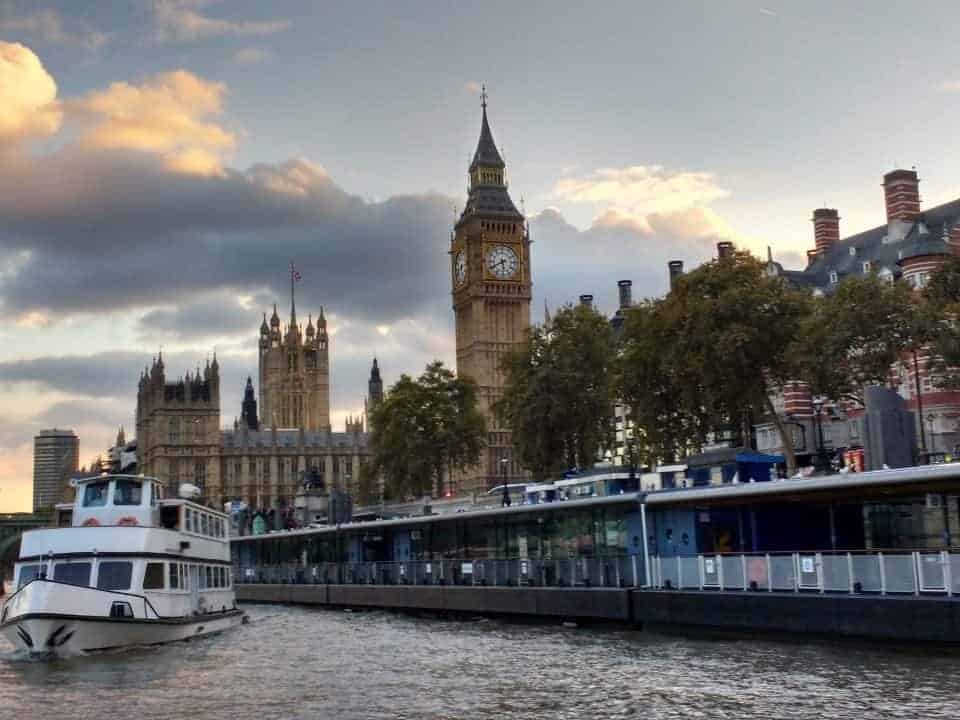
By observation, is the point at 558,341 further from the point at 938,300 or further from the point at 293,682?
the point at 293,682

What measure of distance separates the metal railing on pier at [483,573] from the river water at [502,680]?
213 cm

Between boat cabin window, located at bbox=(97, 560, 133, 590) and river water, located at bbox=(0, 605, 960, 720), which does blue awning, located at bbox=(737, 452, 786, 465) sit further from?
boat cabin window, located at bbox=(97, 560, 133, 590)

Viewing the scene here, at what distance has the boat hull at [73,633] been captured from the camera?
3634 centimetres

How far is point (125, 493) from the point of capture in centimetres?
4397

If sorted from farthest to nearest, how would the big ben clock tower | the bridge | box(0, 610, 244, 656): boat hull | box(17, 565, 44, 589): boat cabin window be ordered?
the big ben clock tower < the bridge < box(17, 565, 44, 589): boat cabin window < box(0, 610, 244, 656): boat hull

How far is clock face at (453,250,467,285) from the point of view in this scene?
172m

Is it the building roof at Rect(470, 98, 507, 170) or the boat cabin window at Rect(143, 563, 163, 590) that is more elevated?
the building roof at Rect(470, 98, 507, 170)

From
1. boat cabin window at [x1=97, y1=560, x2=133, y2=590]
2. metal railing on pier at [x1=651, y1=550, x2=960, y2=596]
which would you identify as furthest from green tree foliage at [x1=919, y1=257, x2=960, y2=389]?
boat cabin window at [x1=97, y1=560, x2=133, y2=590]

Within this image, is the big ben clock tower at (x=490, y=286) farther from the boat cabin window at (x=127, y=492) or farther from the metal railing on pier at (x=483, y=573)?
the boat cabin window at (x=127, y=492)

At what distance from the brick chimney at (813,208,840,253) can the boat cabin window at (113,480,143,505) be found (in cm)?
6658

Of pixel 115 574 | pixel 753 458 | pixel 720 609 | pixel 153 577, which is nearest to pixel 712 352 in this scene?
pixel 753 458

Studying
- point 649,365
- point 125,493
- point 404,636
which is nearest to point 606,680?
point 404,636

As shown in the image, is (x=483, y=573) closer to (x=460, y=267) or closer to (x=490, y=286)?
(x=490, y=286)

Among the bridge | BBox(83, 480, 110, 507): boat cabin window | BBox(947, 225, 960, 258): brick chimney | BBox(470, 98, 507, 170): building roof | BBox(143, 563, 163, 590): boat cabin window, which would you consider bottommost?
BBox(143, 563, 163, 590): boat cabin window
